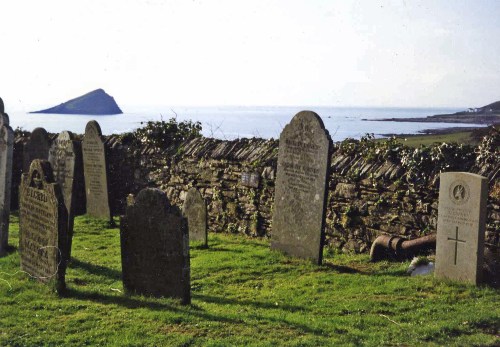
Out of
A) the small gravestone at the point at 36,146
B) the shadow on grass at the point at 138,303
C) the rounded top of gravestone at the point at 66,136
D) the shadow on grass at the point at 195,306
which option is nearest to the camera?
the shadow on grass at the point at 195,306

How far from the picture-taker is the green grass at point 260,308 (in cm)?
607

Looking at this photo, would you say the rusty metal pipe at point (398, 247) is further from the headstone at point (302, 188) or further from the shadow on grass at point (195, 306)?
the shadow on grass at point (195, 306)

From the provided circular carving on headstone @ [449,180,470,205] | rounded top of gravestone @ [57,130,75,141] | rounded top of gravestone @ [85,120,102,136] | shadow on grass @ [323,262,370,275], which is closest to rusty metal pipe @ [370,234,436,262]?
shadow on grass @ [323,262,370,275]

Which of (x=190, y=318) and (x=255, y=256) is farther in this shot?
(x=255, y=256)

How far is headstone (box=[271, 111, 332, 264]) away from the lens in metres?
9.69

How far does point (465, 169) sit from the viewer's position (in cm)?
918

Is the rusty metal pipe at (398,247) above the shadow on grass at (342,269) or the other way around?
above

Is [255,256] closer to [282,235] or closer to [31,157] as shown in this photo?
[282,235]

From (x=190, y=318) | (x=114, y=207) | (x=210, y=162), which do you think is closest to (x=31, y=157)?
(x=114, y=207)

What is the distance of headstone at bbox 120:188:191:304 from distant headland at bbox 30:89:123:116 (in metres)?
76.5

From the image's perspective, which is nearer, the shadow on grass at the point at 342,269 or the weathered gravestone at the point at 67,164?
the shadow on grass at the point at 342,269

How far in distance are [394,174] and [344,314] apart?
11.7 ft

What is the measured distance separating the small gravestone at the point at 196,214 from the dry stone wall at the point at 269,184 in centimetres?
127

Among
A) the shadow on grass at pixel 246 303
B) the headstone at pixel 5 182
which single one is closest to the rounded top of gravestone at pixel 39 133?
the headstone at pixel 5 182
